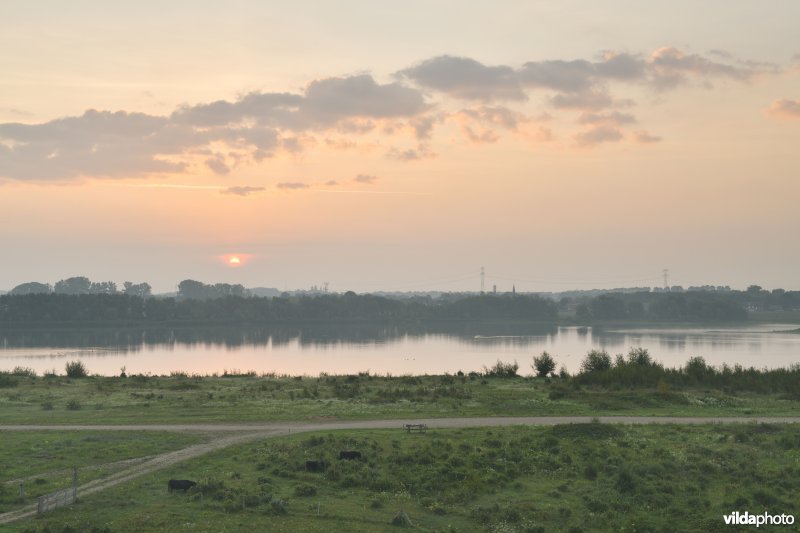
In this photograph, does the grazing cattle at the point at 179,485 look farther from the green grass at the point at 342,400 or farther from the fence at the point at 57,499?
the green grass at the point at 342,400

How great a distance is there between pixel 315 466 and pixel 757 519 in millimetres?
12884

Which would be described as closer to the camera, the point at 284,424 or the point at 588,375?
the point at 284,424

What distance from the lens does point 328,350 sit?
97.4m

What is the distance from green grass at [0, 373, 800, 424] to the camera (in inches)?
1212

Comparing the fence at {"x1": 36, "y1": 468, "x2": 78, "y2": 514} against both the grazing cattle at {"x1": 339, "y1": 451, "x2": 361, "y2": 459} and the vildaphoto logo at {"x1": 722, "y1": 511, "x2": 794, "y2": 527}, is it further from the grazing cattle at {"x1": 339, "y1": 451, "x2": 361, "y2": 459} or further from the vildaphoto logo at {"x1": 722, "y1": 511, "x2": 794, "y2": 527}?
the vildaphoto logo at {"x1": 722, "y1": 511, "x2": 794, "y2": 527}

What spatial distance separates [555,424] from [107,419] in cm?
1903

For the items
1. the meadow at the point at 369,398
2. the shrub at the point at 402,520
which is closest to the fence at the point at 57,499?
the shrub at the point at 402,520

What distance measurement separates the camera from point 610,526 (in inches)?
713

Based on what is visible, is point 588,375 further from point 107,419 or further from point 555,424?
point 107,419

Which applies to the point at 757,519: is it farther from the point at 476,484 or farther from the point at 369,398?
the point at 369,398

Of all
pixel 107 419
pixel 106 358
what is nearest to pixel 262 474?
pixel 107 419

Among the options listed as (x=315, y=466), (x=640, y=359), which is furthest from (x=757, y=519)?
(x=640, y=359)

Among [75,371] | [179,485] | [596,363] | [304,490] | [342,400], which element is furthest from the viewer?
[75,371]

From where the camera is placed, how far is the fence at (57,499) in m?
17.5
